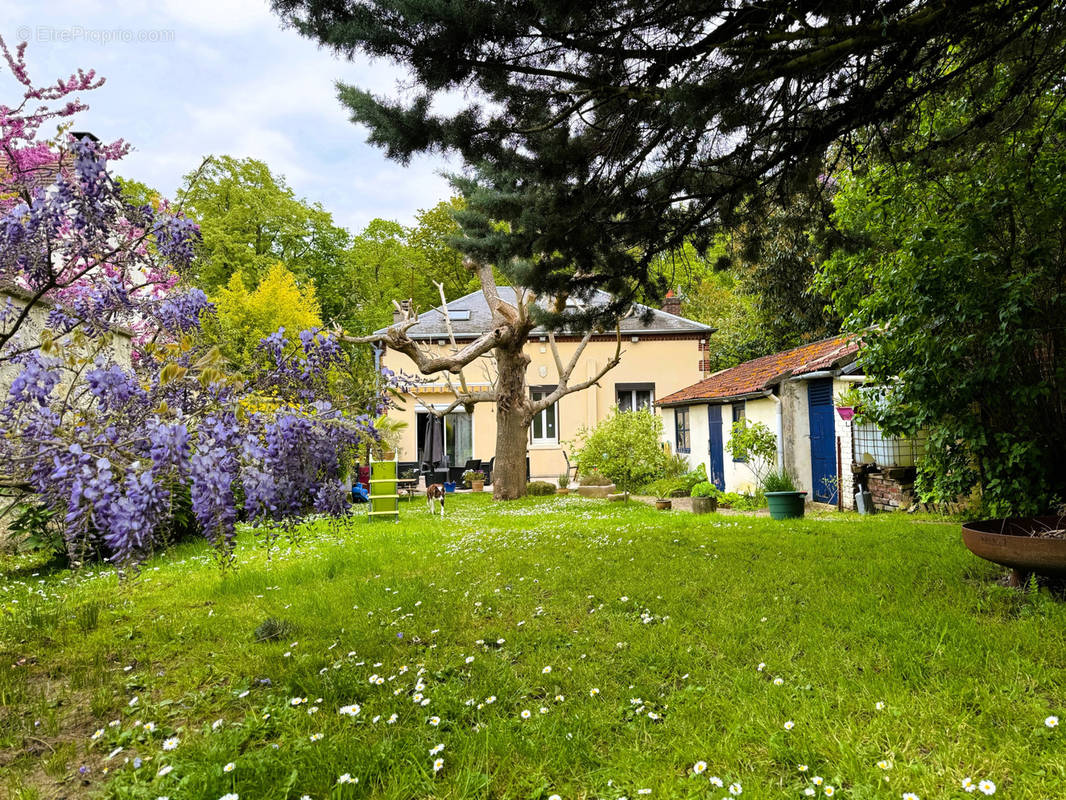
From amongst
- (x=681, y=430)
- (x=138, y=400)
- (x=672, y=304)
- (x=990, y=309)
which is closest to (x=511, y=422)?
(x=681, y=430)

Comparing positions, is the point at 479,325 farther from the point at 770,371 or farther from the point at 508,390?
the point at 770,371

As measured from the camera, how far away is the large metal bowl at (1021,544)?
11.6 ft

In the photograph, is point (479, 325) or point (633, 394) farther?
point (633, 394)

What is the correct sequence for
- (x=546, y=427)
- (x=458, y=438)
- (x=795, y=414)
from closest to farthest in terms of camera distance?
(x=795, y=414), (x=546, y=427), (x=458, y=438)

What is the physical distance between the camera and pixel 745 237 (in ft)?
17.0

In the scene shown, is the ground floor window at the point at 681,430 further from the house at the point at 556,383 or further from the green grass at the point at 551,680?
the green grass at the point at 551,680

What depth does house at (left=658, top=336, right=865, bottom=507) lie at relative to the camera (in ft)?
32.0

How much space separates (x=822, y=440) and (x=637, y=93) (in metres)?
8.82

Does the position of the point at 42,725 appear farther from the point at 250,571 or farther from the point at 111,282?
A: the point at 250,571

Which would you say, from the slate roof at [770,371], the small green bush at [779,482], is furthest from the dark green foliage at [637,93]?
the small green bush at [779,482]

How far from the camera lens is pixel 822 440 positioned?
34.3 ft

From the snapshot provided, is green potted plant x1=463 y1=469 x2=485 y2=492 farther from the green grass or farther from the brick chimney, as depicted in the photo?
the green grass

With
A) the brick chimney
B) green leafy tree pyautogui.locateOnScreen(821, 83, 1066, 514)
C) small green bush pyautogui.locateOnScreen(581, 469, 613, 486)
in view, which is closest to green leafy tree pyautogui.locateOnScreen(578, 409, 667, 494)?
small green bush pyautogui.locateOnScreen(581, 469, 613, 486)

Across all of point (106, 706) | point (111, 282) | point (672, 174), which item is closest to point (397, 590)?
point (106, 706)
